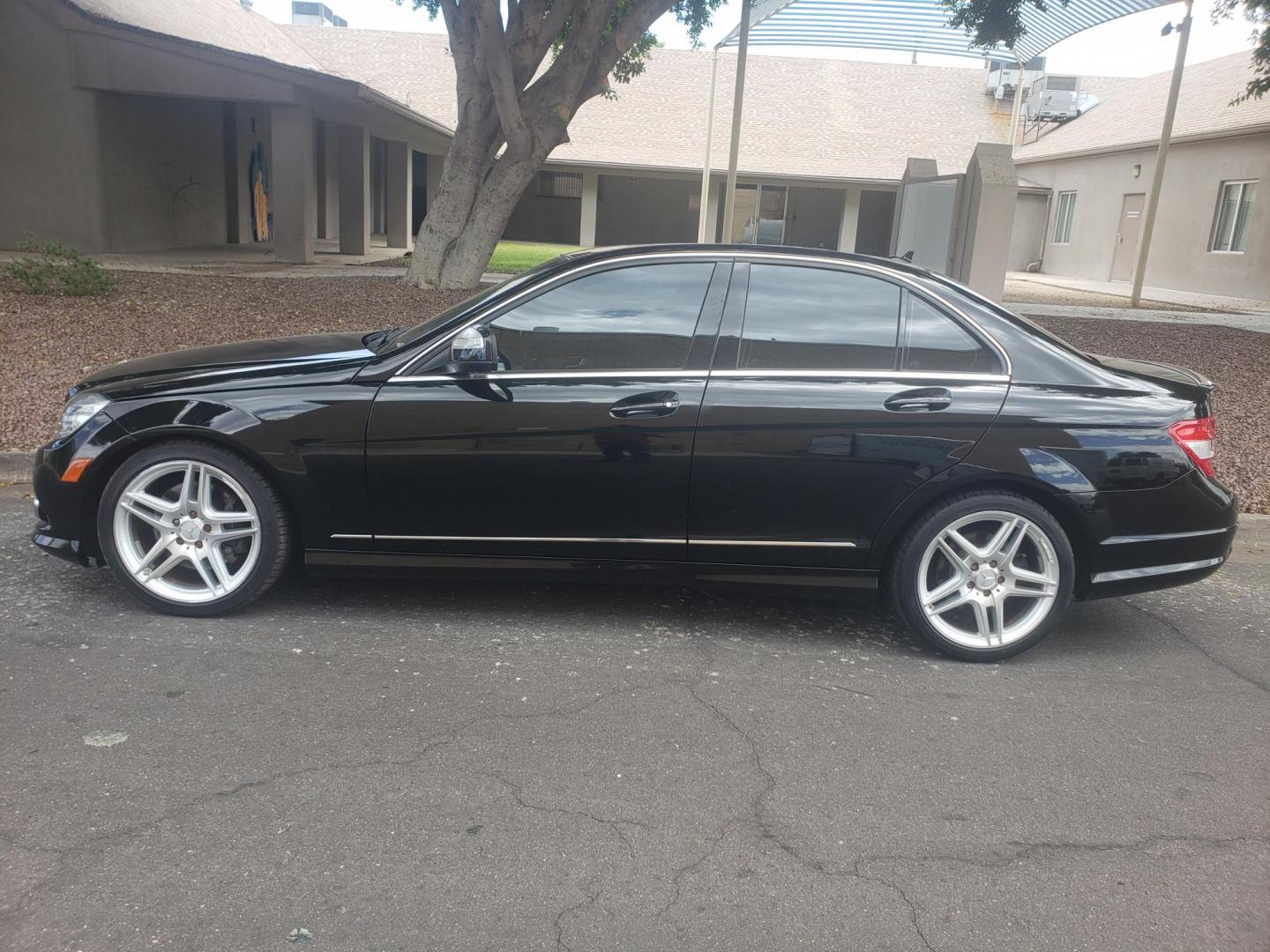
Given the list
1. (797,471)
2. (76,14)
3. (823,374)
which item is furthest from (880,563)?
(76,14)

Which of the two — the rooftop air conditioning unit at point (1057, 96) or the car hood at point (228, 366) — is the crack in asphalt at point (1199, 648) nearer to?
the car hood at point (228, 366)

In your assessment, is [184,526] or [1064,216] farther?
[1064,216]

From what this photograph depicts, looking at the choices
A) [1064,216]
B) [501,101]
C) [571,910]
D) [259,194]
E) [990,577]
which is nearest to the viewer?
[571,910]

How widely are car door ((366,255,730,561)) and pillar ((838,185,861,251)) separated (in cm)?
2966

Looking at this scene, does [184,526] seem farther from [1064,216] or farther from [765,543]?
[1064,216]

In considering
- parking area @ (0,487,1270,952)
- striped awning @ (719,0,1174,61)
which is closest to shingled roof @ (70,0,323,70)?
striped awning @ (719,0,1174,61)

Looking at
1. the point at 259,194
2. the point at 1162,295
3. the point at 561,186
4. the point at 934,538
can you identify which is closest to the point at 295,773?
the point at 934,538

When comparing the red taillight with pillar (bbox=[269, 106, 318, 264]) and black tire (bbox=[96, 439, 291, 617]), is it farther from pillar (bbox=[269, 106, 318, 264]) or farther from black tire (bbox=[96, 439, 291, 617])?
pillar (bbox=[269, 106, 318, 264])

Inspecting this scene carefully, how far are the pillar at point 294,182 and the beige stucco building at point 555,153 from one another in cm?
3

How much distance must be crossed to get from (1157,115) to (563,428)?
93.2 feet

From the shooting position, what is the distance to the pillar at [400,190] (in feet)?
81.9

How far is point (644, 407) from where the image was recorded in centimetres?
407

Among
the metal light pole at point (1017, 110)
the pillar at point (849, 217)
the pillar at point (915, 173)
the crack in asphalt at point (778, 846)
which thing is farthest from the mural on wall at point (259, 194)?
the metal light pole at point (1017, 110)

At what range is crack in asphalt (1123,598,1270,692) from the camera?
13.7 feet
